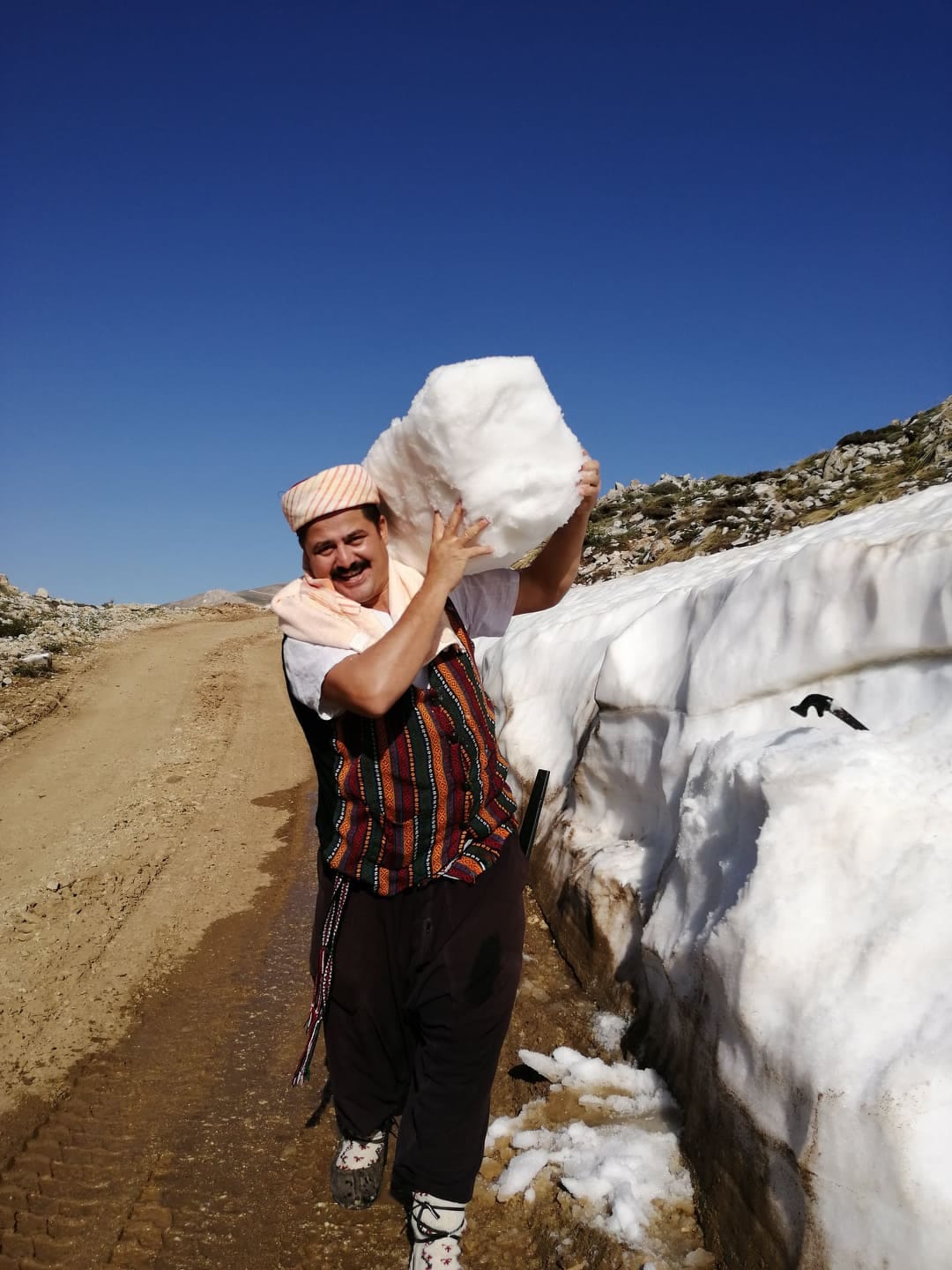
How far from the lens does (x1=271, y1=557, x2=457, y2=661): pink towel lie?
1925mm

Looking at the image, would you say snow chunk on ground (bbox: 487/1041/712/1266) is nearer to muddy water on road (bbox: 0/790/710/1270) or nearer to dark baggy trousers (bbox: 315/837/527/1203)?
muddy water on road (bbox: 0/790/710/1270)

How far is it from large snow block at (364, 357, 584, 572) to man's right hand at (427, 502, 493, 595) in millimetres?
31

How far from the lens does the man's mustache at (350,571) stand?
2.04 m

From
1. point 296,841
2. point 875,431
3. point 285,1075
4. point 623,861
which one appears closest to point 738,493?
point 875,431

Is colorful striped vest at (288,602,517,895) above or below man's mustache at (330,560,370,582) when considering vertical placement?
below

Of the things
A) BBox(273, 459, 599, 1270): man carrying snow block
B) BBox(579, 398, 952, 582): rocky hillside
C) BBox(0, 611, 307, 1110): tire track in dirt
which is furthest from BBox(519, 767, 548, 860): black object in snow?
BBox(579, 398, 952, 582): rocky hillside

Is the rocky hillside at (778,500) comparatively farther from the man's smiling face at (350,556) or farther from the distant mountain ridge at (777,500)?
the man's smiling face at (350,556)

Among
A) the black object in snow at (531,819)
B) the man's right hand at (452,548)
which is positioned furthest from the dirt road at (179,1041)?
the man's right hand at (452,548)

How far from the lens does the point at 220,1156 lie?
255cm

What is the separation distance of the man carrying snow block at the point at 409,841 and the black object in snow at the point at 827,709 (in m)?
0.76

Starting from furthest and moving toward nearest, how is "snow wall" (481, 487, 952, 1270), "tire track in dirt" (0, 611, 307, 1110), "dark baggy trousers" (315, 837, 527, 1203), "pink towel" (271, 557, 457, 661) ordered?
"tire track in dirt" (0, 611, 307, 1110) < "dark baggy trousers" (315, 837, 527, 1203) < "pink towel" (271, 557, 457, 661) < "snow wall" (481, 487, 952, 1270)

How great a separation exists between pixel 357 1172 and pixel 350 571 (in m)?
1.67

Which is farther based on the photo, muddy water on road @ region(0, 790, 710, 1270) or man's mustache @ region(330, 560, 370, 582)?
muddy water on road @ region(0, 790, 710, 1270)

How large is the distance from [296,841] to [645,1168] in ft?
12.1
